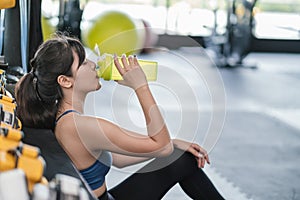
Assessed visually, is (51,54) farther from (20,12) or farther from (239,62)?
(239,62)

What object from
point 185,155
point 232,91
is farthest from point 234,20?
point 185,155

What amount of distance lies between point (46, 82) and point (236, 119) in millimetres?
3190

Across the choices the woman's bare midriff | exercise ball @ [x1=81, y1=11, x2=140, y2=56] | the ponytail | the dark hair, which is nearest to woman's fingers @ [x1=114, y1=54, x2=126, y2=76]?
the dark hair

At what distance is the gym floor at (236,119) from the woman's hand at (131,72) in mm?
520

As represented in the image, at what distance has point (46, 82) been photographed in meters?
1.48

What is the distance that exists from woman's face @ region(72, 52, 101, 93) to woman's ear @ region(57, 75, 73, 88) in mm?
14

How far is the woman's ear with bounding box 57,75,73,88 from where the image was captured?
1476mm

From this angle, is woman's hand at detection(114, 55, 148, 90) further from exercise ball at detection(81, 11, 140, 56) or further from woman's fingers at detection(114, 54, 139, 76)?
exercise ball at detection(81, 11, 140, 56)

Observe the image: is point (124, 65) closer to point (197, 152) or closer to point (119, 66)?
point (119, 66)

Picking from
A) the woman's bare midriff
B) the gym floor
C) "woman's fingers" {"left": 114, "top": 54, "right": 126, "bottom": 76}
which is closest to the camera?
"woman's fingers" {"left": 114, "top": 54, "right": 126, "bottom": 76}

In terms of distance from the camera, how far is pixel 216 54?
24.5 ft

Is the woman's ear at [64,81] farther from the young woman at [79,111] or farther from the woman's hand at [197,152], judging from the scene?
the woman's hand at [197,152]

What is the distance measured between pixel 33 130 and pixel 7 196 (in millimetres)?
821

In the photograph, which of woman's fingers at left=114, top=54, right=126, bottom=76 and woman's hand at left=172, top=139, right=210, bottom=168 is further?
woman's hand at left=172, top=139, right=210, bottom=168
